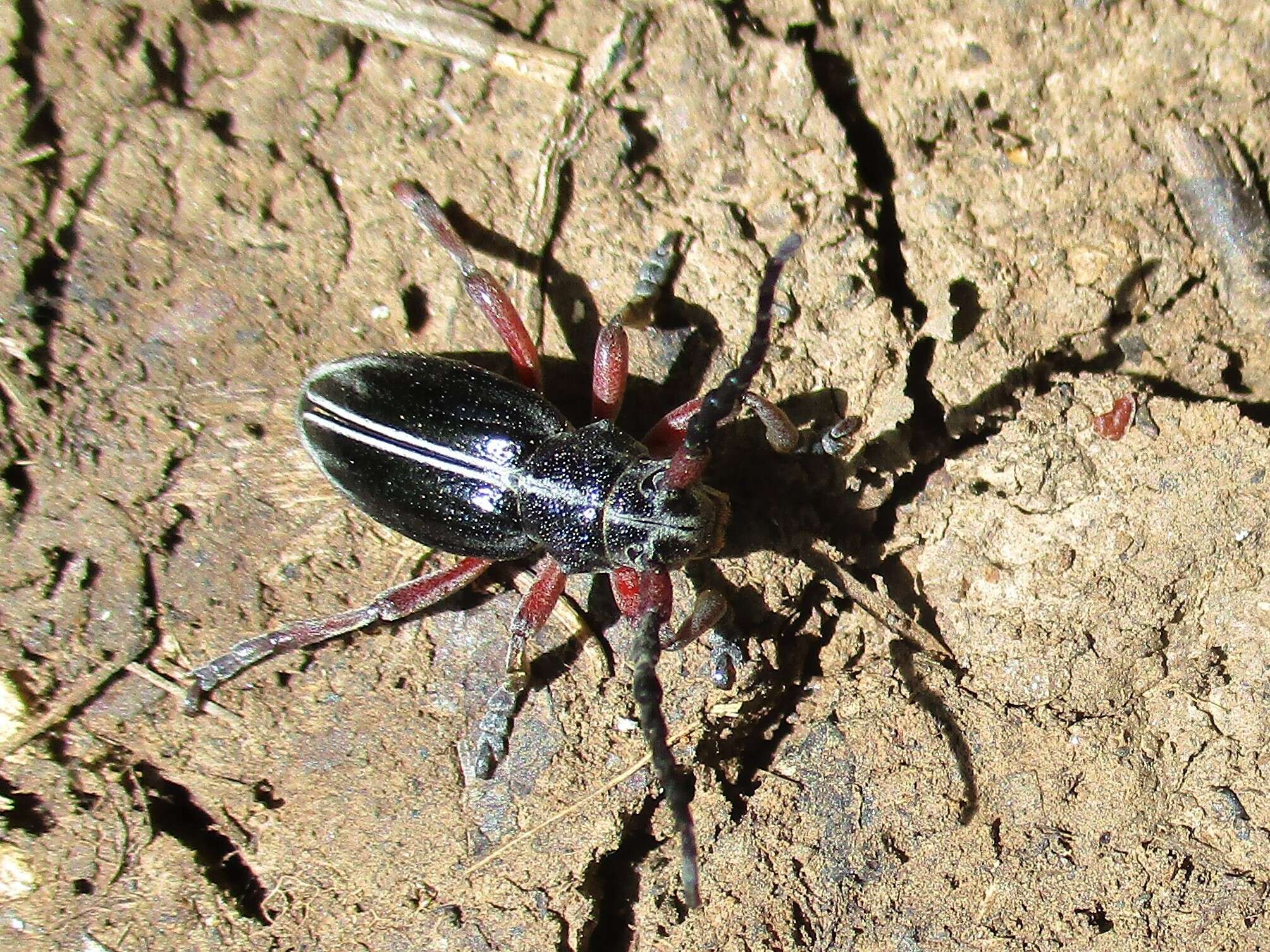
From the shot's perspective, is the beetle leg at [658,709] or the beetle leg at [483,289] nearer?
the beetle leg at [658,709]

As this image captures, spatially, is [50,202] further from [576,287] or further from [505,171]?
[576,287]

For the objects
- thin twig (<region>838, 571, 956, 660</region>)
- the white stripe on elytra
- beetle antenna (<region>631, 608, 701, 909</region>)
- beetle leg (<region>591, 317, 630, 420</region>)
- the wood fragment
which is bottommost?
beetle antenna (<region>631, 608, 701, 909</region>)

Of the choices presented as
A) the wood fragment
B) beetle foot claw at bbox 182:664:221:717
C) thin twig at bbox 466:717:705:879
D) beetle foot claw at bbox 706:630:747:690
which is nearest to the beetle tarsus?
thin twig at bbox 466:717:705:879

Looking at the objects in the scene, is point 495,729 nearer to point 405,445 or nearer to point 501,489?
point 501,489

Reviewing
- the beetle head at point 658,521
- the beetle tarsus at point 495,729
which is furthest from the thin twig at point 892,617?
the beetle tarsus at point 495,729

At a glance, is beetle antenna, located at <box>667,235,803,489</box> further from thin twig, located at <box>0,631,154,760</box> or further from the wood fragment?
thin twig, located at <box>0,631,154,760</box>

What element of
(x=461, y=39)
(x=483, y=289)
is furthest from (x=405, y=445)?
(x=461, y=39)

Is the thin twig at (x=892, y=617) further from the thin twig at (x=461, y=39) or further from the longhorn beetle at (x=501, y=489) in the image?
the thin twig at (x=461, y=39)

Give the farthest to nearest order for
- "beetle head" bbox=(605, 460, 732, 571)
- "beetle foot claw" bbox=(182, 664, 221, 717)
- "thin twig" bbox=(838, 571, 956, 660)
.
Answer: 1. "thin twig" bbox=(838, 571, 956, 660)
2. "beetle foot claw" bbox=(182, 664, 221, 717)
3. "beetle head" bbox=(605, 460, 732, 571)

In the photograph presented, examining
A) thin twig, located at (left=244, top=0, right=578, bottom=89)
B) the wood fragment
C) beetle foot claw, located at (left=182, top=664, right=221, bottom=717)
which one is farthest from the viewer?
the wood fragment
